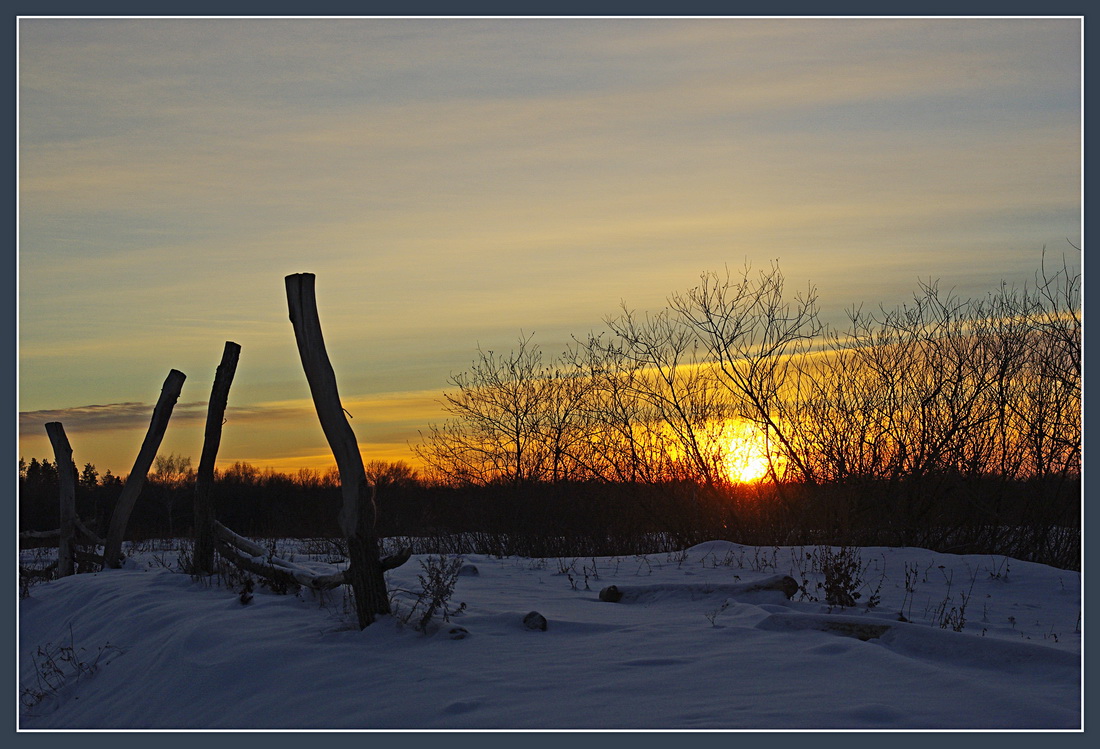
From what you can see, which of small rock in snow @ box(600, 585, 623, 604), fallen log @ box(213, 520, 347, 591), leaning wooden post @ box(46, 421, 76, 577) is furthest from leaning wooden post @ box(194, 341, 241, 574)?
small rock in snow @ box(600, 585, 623, 604)

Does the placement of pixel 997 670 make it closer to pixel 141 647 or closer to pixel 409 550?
pixel 409 550

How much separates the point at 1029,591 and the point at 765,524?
23.7ft

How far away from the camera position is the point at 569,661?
567 cm

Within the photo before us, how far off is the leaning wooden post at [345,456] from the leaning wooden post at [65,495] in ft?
26.9

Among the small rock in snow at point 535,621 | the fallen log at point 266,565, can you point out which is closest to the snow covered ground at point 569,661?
the small rock in snow at point 535,621

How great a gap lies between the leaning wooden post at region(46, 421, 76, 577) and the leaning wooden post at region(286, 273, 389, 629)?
26.9ft

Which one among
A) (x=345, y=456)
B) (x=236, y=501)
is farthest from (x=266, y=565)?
(x=236, y=501)

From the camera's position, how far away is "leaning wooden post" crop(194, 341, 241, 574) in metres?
10.1

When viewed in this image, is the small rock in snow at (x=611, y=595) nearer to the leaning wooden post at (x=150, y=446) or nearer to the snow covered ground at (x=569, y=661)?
the snow covered ground at (x=569, y=661)

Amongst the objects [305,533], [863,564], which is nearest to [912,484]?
[863,564]

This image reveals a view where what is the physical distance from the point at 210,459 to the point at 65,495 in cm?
480

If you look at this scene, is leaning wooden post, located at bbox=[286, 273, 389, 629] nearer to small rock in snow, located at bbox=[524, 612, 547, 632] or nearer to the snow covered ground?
the snow covered ground

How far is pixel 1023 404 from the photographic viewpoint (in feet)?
50.2

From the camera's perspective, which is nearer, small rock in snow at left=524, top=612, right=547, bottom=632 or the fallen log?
small rock in snow at left=524, top=612, right=547, bottom=632
